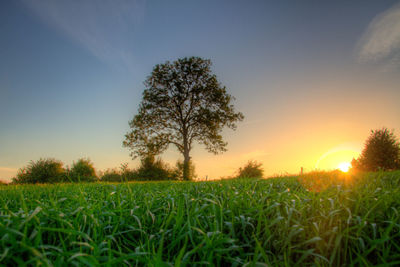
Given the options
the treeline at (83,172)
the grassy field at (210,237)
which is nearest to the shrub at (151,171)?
the treeline at (83,172)

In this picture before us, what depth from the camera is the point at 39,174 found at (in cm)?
2206

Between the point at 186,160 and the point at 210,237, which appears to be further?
the point at 186,160

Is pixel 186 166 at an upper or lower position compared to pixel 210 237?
upper

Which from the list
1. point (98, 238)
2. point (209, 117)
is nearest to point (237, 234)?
point (98, 238)

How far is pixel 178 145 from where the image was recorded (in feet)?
92.5

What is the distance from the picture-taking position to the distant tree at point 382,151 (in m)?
20.3

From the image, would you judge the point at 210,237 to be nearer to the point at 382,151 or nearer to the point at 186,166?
the point at 186,166

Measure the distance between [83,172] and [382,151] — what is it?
3225 centimetres

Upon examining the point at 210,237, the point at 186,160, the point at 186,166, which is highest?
the point at 186,160

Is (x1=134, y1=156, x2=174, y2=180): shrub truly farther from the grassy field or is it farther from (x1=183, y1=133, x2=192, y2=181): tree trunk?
the grassy field

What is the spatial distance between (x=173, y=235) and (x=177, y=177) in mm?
27185

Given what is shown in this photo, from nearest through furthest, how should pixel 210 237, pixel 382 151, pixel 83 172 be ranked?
pixel 210 237 < pixel 382 151 < pixel 83 172

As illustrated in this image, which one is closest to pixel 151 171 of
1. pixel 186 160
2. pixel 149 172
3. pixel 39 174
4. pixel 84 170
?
pixel 149 172

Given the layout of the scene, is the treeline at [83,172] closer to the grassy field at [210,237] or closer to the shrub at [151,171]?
the shrub at [151,171]
